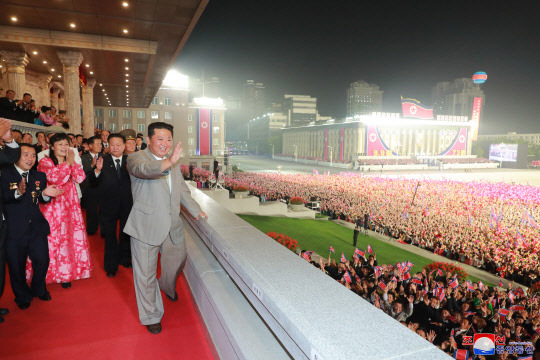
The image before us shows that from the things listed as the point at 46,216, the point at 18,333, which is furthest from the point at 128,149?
the point at 18,333

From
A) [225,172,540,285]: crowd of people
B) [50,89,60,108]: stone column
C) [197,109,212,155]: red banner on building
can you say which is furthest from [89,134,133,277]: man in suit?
[197,109,212,155]: red banner on building

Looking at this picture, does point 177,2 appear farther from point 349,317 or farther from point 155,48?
point 349,317

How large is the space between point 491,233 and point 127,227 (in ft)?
50.8

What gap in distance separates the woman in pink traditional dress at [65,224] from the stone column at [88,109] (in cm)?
1513

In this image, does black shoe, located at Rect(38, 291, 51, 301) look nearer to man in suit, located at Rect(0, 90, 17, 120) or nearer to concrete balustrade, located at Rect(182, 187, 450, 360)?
concrete balustrade, located at Rect(182, 187, 450, 360)

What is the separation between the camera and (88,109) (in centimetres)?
1984

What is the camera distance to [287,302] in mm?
1903

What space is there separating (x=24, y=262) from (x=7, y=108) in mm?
7049

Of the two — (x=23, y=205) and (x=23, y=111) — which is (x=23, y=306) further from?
(x=23, y=111)

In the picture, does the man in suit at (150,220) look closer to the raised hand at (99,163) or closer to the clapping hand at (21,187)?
the clapping hand at (21,187)

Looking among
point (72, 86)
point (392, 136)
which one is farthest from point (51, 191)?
point (392, 136)

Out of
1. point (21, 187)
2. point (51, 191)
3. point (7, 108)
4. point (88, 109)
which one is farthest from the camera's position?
point (88, 109)

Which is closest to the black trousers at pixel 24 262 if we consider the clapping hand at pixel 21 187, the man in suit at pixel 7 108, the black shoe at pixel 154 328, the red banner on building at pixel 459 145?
the clapping hand at pixel 21 187

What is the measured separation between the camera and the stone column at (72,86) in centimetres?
1440
